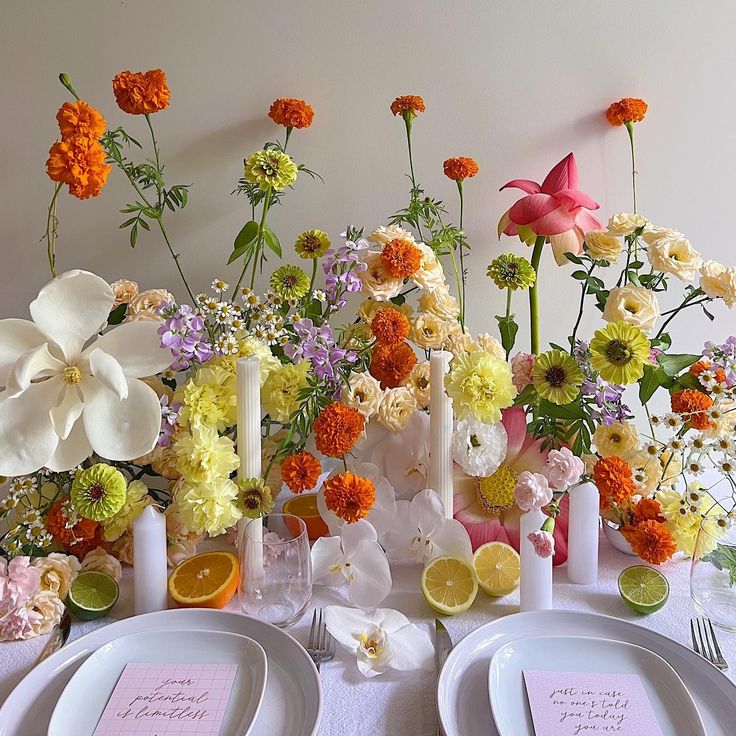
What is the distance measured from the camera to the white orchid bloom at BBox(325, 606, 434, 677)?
0.82 meters

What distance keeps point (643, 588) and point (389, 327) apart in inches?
18.7

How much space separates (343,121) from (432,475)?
652mm

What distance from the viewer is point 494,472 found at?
1.03 meters

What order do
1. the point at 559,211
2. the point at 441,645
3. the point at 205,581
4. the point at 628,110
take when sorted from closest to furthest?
1. the point at 441,645
2. the point at 205,581
3. the point at 559,211
4. the point at 628,110

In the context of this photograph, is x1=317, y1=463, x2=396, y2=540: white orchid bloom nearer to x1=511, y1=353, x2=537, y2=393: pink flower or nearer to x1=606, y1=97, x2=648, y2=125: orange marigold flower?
x1=511, y1=353, x2=537, y2=393: pink flower

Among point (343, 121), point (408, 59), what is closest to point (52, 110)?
point (343, 121)

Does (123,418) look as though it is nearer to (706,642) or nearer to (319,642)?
(319,642)

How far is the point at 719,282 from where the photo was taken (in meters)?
0.98

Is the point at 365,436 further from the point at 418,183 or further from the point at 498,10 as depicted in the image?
the point at 498,10

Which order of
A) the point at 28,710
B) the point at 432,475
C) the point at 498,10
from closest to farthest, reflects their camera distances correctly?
the point at 28,710 → the point at 432,475 → the point at 498,10

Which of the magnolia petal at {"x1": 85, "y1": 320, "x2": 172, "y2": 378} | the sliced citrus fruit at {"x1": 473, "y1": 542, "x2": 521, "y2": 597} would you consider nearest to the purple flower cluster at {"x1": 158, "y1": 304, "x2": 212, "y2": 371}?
the magnolia petal at {"x1": 85, "y1": 320, "x2": 172, "y2": 378}

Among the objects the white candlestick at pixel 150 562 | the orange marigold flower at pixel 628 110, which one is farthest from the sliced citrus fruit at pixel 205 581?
the orange marigold flower at pixel 628 110

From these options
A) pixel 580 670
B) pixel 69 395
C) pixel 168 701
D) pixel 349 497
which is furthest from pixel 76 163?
pixel 580 670

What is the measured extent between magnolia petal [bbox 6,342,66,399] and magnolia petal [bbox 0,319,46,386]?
0.02 meters
